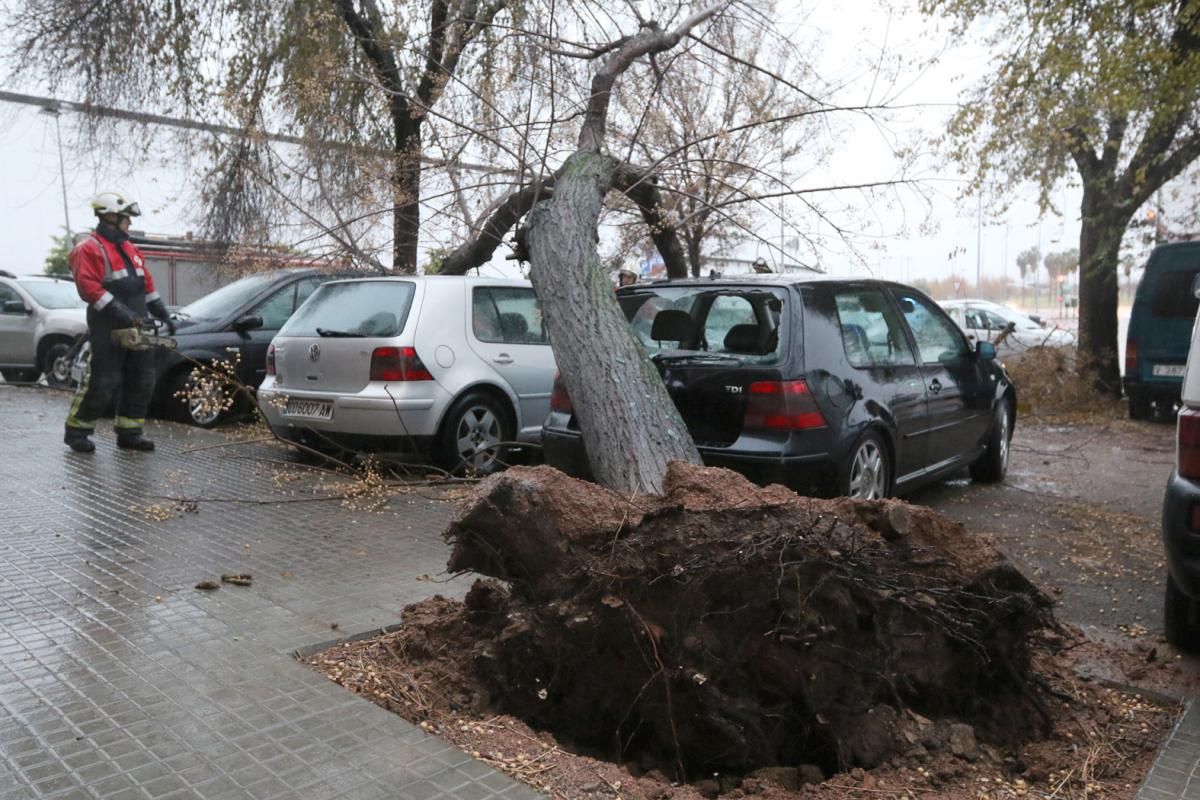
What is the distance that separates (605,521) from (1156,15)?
1069 cm

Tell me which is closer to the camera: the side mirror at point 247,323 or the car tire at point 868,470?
the car tire at point 868,470

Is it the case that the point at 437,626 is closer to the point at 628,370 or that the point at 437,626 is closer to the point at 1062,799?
the point at 628,370

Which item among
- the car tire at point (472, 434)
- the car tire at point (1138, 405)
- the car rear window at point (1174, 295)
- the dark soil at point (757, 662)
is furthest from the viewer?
the car tire at point (1138, 405)

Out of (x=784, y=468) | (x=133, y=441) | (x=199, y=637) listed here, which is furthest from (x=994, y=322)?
(x=199, y=637)

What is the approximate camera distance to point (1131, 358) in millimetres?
12992

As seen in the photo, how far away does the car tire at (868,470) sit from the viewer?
578cm

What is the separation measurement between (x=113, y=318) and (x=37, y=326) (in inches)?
304

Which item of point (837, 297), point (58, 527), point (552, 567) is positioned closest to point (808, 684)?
point (552, 567)

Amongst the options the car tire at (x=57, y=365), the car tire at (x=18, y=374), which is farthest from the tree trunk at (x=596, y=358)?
the car tire at (x=18, y=374)

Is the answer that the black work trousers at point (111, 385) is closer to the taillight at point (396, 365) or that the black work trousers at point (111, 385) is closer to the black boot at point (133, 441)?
the black boot at point (133, 441)

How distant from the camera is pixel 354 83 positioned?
10.9 m

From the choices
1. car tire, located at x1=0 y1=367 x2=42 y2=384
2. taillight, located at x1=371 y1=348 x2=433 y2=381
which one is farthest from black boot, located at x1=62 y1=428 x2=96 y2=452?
car tire, located at x1=0 y1=367 x2=42 y2=384

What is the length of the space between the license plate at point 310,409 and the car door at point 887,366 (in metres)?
3.94

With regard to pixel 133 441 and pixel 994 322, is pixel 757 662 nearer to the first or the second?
pixel 133 441
